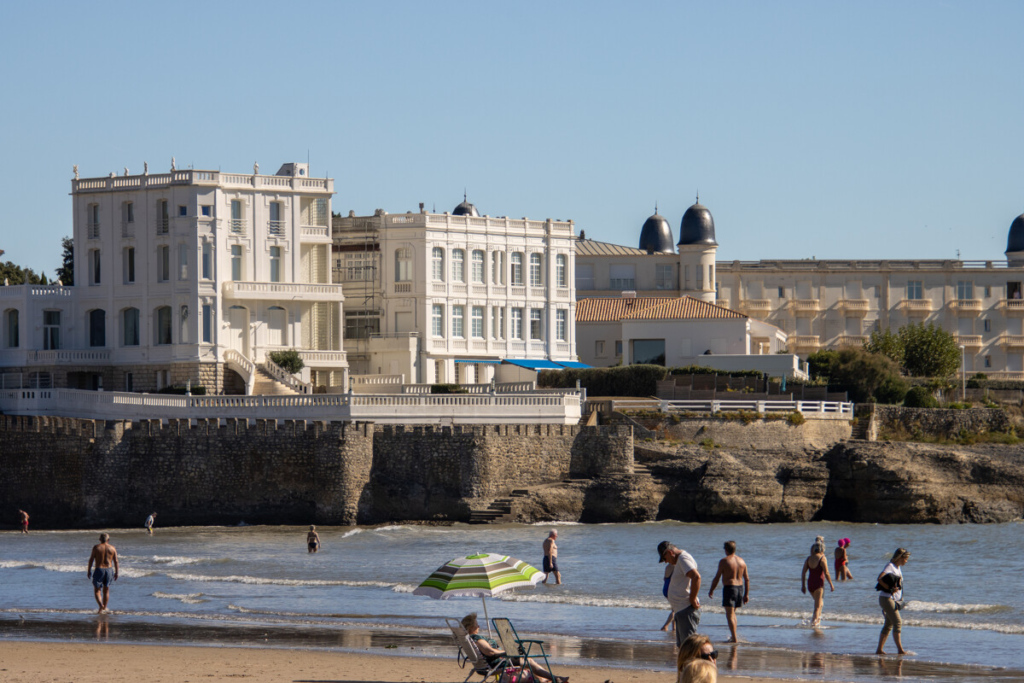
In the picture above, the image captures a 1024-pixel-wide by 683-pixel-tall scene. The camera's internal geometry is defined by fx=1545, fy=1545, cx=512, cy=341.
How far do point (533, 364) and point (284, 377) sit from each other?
12.6m

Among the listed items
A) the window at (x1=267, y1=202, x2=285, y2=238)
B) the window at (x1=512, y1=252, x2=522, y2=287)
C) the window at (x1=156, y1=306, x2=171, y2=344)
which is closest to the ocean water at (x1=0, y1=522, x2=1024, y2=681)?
the window at (x1=156, y1=306, x2=171, y2=344)

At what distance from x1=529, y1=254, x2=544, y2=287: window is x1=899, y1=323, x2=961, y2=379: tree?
80.4 ft

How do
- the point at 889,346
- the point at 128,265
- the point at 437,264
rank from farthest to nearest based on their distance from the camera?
the point at 889,346 < the point at 437,264 < the point at 128,265

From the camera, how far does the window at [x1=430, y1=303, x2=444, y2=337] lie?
6662 centimetres

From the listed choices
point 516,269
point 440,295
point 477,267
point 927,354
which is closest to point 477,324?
point 440,295

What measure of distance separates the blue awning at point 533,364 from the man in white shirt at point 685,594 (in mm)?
45154

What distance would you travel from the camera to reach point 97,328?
208 ft

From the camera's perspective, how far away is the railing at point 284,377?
5912 centimetres

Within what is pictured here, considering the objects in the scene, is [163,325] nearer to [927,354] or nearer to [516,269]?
[516,269]

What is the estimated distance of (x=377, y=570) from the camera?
125 feet

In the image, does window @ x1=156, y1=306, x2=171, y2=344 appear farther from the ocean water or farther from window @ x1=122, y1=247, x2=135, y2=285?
the ocean water

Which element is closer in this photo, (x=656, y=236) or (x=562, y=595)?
(x=562, y=595)

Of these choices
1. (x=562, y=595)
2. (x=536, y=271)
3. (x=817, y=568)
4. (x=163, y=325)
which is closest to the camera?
(x=817, y=568)

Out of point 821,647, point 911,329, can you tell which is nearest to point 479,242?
point 911,329
